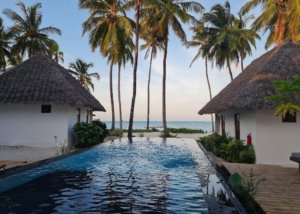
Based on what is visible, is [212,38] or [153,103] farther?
[153,103]

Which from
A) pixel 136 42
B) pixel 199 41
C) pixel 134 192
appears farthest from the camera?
pixel 199 41

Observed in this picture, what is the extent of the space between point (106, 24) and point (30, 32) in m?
8.11

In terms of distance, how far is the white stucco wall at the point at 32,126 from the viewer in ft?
58.1

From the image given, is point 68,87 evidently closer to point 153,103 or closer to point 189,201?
point 189,201

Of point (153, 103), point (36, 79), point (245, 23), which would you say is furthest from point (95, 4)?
point (153, 103)

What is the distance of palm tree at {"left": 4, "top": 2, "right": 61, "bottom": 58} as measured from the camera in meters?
30.1

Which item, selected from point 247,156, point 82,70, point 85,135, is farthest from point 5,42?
point 247,156

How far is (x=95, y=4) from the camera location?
2703cm

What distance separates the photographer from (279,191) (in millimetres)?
7141

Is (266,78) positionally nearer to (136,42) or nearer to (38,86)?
(38,86)

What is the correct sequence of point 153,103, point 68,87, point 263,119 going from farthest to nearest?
point 153,103, point 68,87, point 263,119

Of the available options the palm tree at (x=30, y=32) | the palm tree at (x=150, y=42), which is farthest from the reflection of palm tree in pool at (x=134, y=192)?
the palm tree at (x=30, y=32)

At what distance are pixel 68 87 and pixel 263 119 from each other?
405 inches

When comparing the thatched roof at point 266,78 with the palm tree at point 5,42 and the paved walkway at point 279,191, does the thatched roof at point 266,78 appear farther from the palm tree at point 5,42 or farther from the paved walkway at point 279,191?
the palm tree at point 5,42
